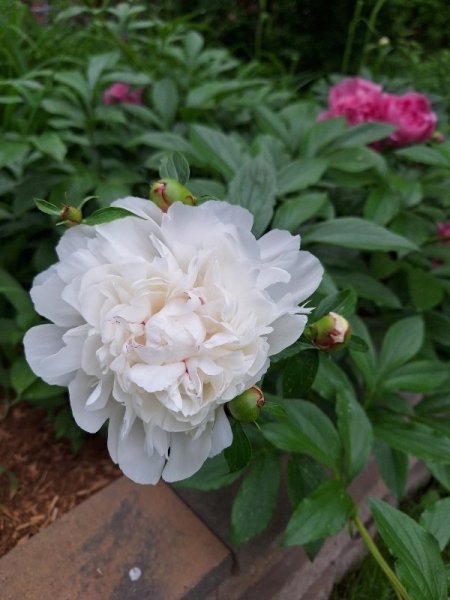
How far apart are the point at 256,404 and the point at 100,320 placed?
6.1 inches

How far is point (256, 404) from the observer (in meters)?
0.47

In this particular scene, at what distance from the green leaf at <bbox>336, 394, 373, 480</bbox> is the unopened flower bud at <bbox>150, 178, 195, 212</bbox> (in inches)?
17.5

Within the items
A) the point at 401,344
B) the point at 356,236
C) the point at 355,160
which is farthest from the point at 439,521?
the point at 355,160

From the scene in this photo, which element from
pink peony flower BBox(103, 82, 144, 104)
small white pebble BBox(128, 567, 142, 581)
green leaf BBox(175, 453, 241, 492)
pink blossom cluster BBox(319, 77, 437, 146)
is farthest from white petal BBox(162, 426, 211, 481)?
pink peony flower BBox(103, 82, 144, 104)

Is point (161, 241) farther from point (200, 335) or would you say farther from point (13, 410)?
point (13, 410)

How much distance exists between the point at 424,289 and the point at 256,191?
1.63 feet

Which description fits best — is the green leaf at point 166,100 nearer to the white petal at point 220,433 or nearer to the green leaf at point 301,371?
the green leaf at point 301,371

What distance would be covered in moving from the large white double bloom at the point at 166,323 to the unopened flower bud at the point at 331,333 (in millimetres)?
66

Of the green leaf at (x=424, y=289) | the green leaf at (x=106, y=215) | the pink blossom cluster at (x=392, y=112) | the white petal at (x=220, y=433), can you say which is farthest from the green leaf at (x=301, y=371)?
the pink blossom cluster at (x=392, y=112)

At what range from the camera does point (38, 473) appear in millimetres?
1046

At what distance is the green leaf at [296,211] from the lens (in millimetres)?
891

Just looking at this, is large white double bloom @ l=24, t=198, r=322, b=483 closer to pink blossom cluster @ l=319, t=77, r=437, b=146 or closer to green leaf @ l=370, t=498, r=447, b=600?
green leaf @ l=370, t=498, r=447, b=600

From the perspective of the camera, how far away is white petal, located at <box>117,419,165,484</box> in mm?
494

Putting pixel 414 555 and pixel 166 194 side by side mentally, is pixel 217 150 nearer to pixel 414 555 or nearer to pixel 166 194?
pixel 166 194
